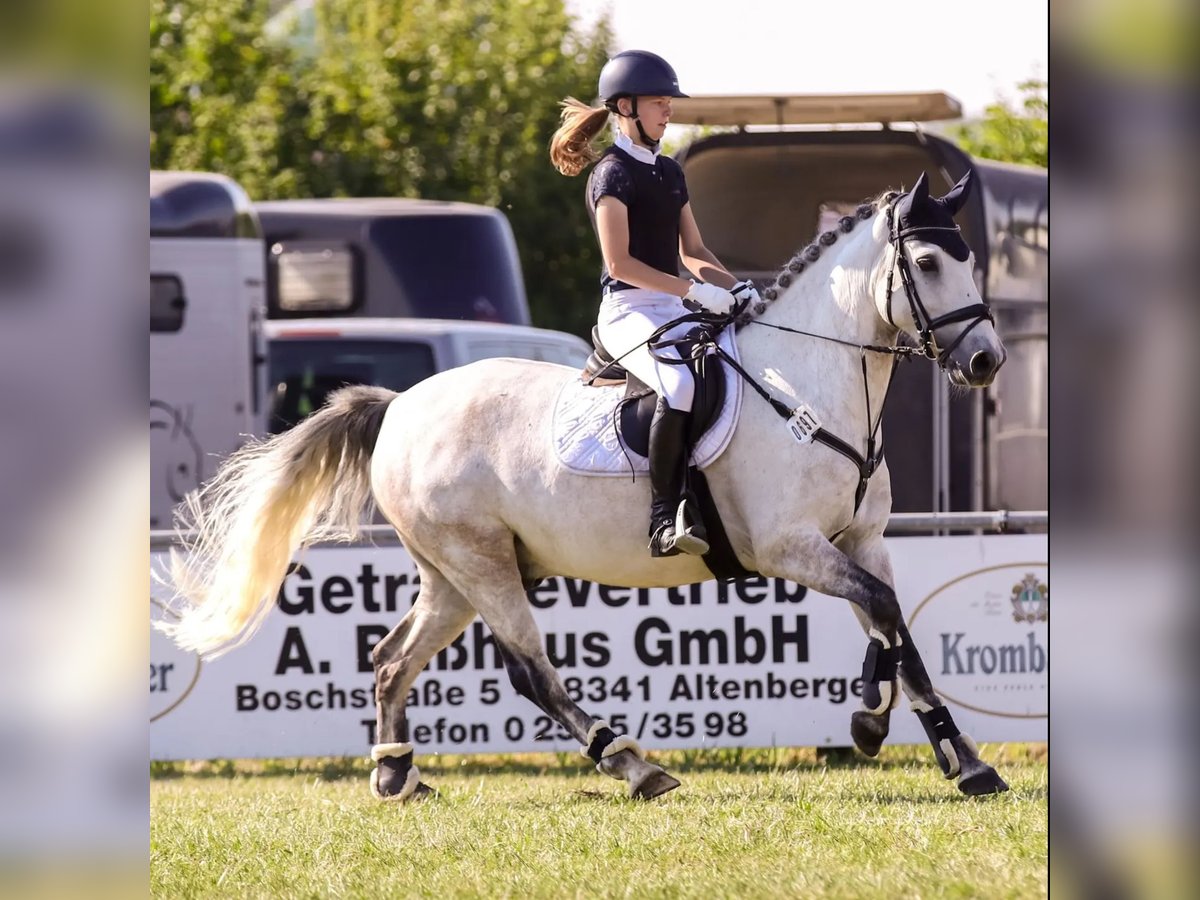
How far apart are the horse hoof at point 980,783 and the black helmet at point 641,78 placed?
9.20ft

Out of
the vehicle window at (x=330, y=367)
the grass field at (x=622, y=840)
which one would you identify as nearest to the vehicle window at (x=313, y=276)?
the vehicle window at (x=330, y=367)

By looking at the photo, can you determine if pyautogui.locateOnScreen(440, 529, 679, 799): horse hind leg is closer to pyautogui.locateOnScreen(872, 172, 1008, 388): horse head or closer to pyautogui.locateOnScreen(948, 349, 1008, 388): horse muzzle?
pyautogui.locateOnScreen(872, 172, 1008, 388): horse head

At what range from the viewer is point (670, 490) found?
6.43 metres

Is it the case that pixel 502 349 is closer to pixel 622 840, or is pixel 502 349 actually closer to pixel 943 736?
pixel 943 736

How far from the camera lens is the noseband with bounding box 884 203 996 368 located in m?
6.09

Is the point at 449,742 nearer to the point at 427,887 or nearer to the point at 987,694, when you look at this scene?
the point at 987,694

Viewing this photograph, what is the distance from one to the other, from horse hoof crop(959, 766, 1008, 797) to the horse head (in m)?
1.44

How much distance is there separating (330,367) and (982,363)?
8.46 meters

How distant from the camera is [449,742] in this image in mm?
9031

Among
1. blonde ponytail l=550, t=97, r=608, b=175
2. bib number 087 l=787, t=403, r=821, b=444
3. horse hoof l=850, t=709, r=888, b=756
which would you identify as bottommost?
horse hoof l=850, t=709, r=888, b=756

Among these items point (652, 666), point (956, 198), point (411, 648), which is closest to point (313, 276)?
point (652, 666)

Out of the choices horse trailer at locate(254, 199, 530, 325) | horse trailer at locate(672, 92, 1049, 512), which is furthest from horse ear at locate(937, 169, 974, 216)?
horse trailer at locate(254, 199, 530, 325)

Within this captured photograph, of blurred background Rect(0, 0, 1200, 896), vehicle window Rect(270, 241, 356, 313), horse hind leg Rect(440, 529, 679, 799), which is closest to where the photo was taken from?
blurred background Rect(0, 0, 1200, 896)
